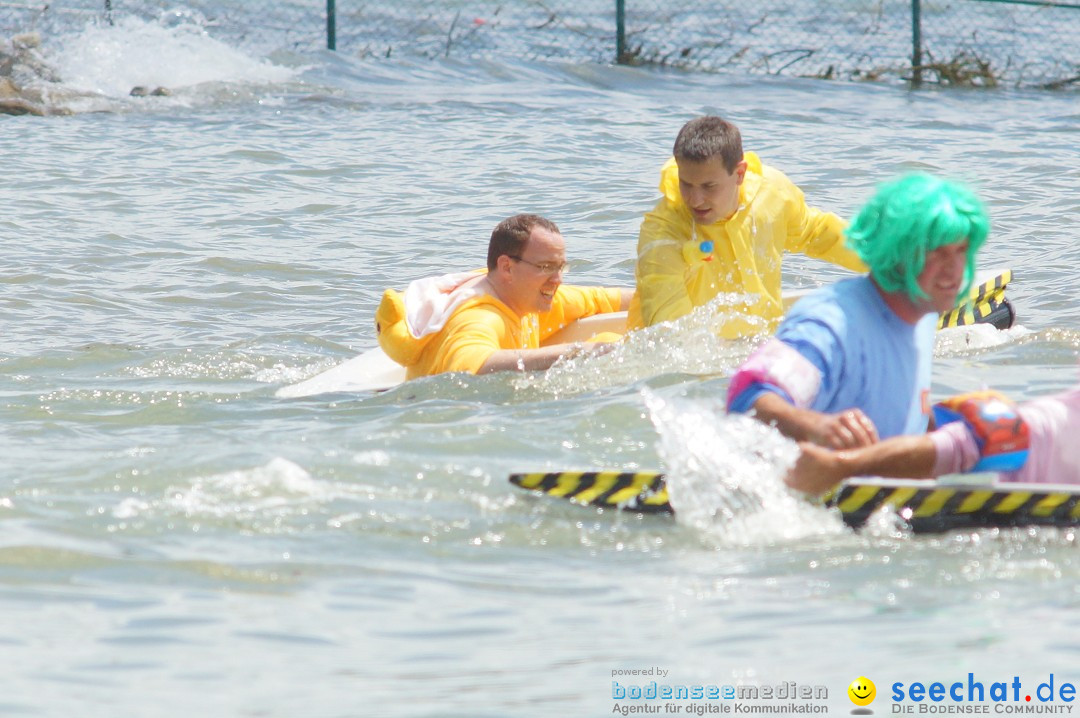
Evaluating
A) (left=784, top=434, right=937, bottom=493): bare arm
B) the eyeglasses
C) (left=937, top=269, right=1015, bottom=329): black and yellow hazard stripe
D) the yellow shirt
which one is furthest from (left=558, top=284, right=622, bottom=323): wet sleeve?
(left=784, top=434, right=937, bottom=493): bare arm

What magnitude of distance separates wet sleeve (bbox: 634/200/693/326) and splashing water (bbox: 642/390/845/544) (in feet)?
6.61

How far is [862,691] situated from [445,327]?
3.70m

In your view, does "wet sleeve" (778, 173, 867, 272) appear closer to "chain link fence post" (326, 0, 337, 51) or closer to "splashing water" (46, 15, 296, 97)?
"splashing water" (46, 15, 296, 97)

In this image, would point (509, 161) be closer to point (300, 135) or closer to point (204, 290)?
point (300, 135)

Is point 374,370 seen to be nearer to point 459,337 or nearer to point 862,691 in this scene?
point 459,337

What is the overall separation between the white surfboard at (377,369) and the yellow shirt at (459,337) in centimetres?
17

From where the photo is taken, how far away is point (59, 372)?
Answer: 759 centimetres

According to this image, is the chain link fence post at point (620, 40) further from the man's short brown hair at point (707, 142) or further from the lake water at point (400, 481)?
the man's short brown hair at point (707, 142)

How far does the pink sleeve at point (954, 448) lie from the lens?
4.32m

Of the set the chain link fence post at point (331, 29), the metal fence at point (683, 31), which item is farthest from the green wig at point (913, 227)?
the chain link fence post at point (331, 29)

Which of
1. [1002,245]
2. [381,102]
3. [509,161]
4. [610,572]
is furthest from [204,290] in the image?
[381,102]

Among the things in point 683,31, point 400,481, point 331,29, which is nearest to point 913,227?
point 400,481

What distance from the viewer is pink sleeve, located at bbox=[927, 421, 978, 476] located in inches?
170

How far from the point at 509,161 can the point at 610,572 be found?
9.49m
